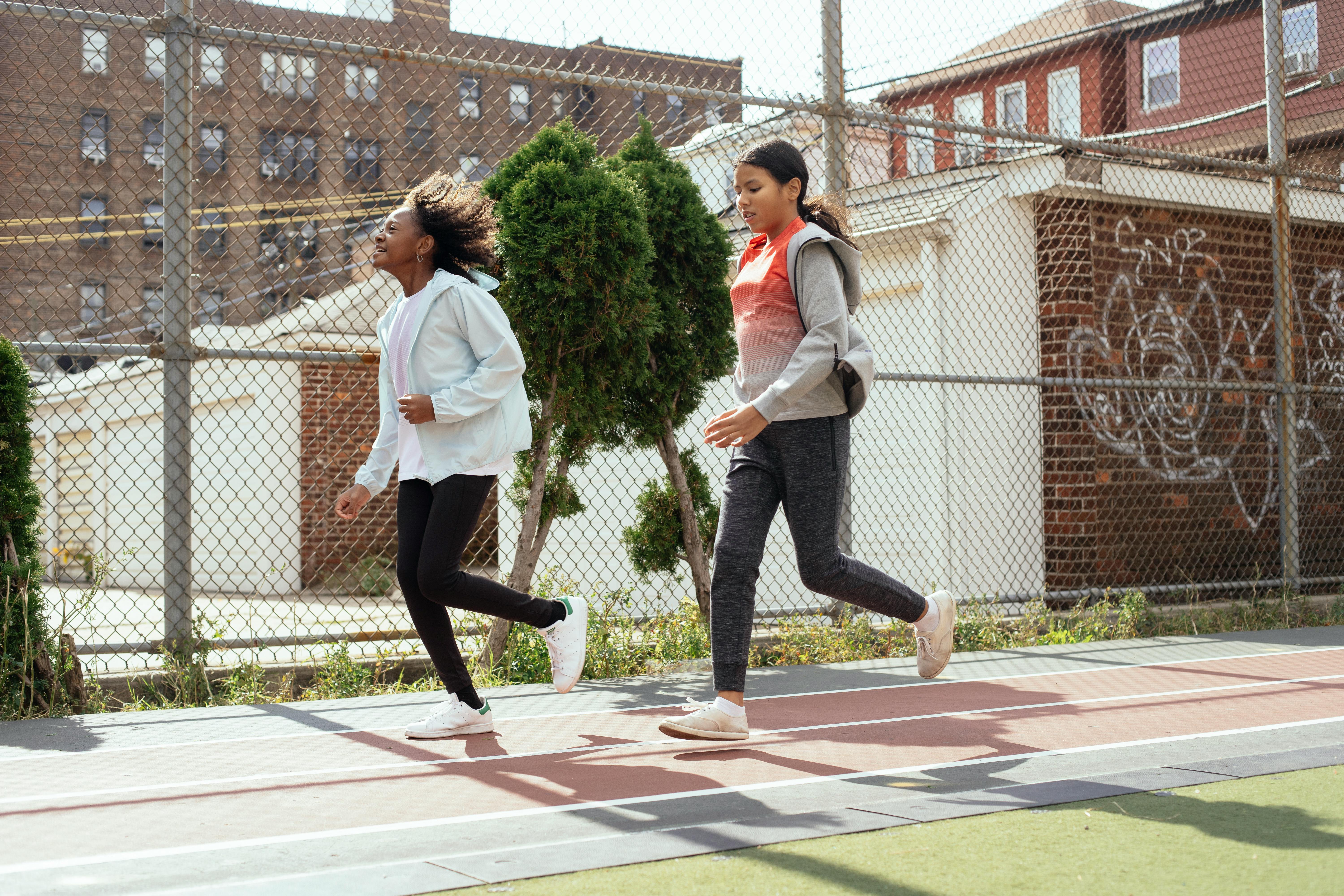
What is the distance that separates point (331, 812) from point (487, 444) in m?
1.46

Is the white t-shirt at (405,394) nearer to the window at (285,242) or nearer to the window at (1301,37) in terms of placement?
the window at (1301,37)

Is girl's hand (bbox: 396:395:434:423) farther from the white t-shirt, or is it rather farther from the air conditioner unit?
the air conditioner unit

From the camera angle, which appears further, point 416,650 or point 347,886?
point 416,650

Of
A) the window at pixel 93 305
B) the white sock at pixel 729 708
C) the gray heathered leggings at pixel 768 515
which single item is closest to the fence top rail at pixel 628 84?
the gray heathered leggings at pixel 768 515

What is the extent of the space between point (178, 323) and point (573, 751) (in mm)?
2886

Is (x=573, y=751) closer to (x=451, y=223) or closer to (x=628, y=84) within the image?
(x=451, y=223)

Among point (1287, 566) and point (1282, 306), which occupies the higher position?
point (1282, 306)

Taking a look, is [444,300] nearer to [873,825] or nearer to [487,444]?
[487,444]

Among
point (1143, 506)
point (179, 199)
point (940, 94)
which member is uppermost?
point (940, 94)

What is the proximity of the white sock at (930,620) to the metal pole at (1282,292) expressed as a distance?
531 cm

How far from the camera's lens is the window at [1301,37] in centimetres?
1475

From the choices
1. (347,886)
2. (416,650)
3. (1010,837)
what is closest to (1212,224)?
(416,650)

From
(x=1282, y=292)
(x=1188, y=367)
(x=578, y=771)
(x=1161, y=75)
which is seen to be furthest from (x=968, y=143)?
(x=1161, y=75)

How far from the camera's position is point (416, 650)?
247 inches
